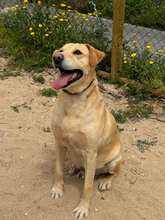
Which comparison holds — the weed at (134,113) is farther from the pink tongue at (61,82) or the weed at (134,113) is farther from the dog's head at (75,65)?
the pink tongue at (61,82)

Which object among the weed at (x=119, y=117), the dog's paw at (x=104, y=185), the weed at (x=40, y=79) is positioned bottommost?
the dog's paw at (x=104, y=185)

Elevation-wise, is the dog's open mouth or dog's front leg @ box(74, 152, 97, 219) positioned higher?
the dog's open mouth

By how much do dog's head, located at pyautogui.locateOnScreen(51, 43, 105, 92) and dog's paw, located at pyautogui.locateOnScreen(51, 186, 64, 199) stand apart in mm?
1166

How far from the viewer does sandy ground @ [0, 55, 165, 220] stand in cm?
282

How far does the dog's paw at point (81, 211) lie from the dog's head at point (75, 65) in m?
1.21

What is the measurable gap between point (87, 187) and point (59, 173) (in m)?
0.39

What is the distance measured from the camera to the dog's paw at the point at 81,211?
2.75 meters

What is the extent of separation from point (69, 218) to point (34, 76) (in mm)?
3044

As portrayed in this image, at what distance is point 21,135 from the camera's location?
3824mm

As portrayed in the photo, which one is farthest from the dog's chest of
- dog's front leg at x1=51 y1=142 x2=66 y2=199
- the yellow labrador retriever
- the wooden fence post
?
the wooden fence post

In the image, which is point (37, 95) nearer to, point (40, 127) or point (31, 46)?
point (40, 127)

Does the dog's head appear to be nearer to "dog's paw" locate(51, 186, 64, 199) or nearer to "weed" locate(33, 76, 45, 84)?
"dog's paw" locate(51, 186, 64, 199)

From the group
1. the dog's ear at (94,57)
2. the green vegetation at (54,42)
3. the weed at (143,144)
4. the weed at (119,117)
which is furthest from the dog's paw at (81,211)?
the green vegetation at (54,42)

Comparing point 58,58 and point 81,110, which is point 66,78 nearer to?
point 58,58
